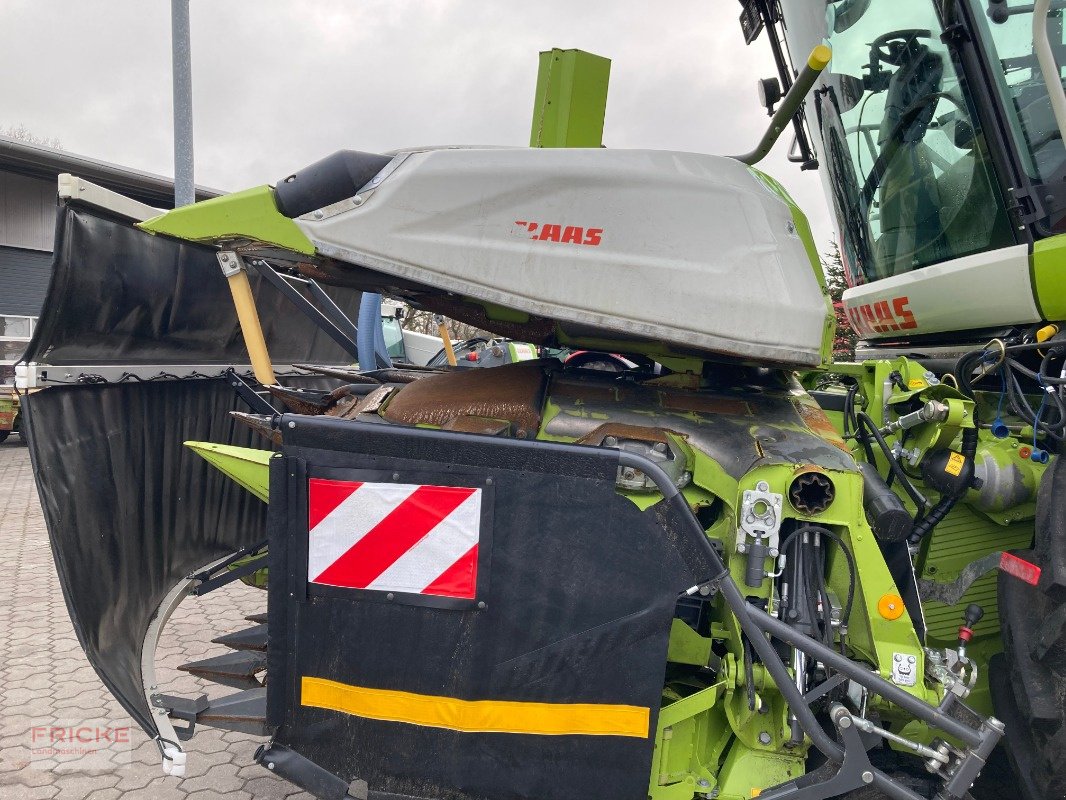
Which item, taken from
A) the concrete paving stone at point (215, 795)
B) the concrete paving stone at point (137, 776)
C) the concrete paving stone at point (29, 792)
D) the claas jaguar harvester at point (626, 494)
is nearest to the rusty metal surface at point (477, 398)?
the claas jaguar harvester at point (626, 494)

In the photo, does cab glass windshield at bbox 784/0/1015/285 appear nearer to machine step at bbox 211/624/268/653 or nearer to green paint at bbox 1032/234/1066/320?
green paint at bbox 1032/234/1066/320

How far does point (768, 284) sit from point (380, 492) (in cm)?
112

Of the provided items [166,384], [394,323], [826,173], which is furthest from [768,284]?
[394,323]

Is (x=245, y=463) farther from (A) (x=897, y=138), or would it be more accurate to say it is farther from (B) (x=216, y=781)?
(A) (x=897, y=138)

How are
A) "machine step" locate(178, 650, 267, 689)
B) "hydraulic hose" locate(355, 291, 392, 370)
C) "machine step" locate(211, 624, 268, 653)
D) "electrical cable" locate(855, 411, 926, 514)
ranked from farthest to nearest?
1. "hydraulic hose" locate(355, 291, 392, 370)
2. "machine step" locate(211, 624, 268, 653)
3. "machine step" locate(178, 650, 267, 689)
4. "electrical cable" locate(855, 411, 926, 514)

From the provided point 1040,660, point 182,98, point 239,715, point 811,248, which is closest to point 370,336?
point 239,715

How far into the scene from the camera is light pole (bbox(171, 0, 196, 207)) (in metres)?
6.04

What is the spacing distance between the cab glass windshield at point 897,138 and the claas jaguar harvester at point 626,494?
0.10 feet

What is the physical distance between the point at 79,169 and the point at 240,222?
1460cm

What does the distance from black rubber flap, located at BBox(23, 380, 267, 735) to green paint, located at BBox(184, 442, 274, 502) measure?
48cm

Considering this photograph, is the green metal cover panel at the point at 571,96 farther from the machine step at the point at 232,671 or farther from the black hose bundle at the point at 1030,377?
the machine step at the point at 232,671

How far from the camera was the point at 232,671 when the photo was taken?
284 cm

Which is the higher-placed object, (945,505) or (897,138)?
(897,138)

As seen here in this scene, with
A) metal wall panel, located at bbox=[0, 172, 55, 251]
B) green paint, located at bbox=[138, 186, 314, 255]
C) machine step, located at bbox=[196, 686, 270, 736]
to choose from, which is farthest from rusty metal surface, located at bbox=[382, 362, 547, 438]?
metal wall panel, located at bbox=[0, 172, 55, 251]
